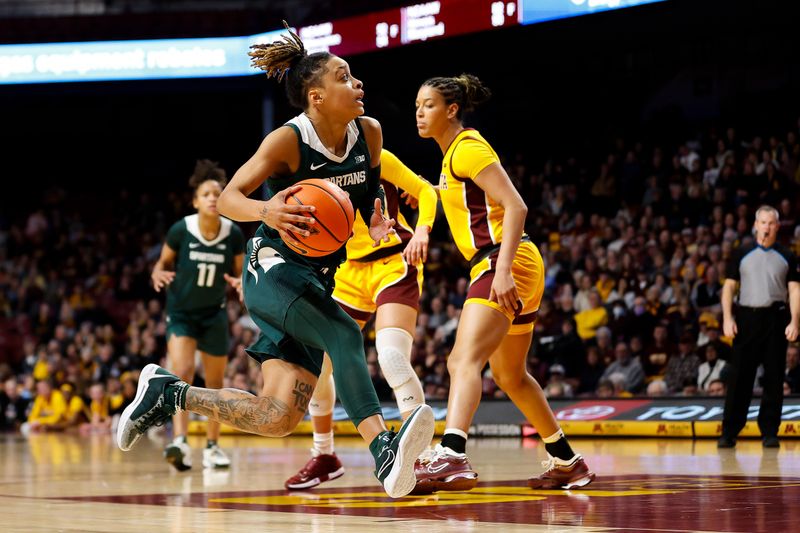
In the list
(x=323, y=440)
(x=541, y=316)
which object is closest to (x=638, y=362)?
(x=541, y=316)

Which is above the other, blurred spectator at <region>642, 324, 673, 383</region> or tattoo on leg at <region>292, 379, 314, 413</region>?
tattoo on leg at <region>292, 379, 314, 413</region>

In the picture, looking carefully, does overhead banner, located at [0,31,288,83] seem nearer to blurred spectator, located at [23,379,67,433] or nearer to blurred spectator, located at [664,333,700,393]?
blurred spectator, located at [23,379,67,433]

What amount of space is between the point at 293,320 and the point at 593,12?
11501 millimetres

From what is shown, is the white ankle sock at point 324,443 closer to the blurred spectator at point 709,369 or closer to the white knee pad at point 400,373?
the white knee pad at point 400,373

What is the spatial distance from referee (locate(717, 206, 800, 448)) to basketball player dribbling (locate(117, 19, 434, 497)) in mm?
5997

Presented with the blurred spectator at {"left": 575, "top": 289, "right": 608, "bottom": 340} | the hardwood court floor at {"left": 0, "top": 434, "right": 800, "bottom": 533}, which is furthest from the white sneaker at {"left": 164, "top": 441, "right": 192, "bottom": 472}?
the blurred spectator at {"left": 575, "top": 289, "right": 608, "bottom": 340}

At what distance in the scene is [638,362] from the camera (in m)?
13.9

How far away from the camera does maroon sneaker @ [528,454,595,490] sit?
647 cm

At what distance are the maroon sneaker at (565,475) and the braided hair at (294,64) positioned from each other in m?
2.56

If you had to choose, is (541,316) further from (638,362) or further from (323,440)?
(323,440)

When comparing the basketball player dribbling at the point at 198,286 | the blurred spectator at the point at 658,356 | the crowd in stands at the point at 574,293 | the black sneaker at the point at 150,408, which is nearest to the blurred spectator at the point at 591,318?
the crowd in stands at the point at 574,293

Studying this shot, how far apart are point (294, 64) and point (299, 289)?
1111mm

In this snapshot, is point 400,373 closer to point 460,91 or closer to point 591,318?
point 460,91

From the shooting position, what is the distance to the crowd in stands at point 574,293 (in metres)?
14.3
